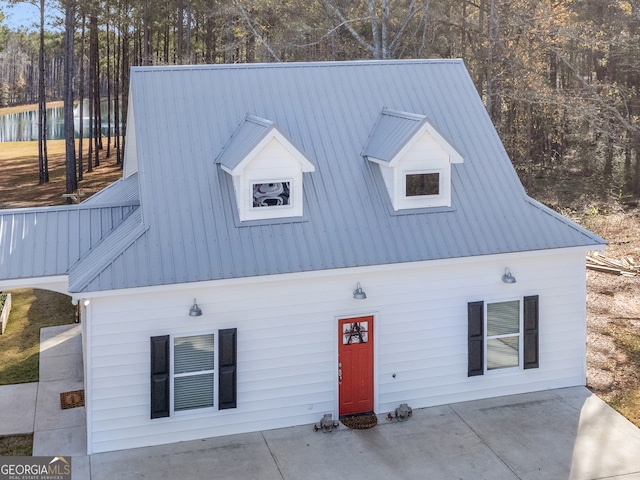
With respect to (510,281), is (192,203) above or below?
above

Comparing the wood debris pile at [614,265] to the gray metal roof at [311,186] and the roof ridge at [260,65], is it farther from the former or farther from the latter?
the roof ridge at [260,65]

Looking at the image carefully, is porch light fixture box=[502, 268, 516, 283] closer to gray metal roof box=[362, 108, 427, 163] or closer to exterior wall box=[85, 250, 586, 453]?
exterior wall box=[85, 250, 586, 453]

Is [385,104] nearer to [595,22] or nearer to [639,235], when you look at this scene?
[639,235]

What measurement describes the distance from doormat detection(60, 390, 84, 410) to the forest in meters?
16.9

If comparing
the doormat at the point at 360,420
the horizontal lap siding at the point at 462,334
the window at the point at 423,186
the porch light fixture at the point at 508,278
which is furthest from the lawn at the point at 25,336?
the porch light fixture at the point at 508,278

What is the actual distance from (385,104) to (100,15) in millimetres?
23164

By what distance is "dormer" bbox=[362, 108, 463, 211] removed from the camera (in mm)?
11750

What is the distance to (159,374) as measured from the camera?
10547mm

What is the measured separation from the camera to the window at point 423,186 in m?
12.3

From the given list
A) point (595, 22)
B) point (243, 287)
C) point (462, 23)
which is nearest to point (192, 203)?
point (243, 287)

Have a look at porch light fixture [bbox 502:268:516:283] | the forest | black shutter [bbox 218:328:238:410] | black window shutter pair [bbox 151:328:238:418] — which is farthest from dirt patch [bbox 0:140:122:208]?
porch light fixture [bbox 502:268:516:283]

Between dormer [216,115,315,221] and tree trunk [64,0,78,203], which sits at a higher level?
tree trunk [64,0,78,203]

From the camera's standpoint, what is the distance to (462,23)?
3172cm

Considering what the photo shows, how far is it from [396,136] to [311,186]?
1752mm
